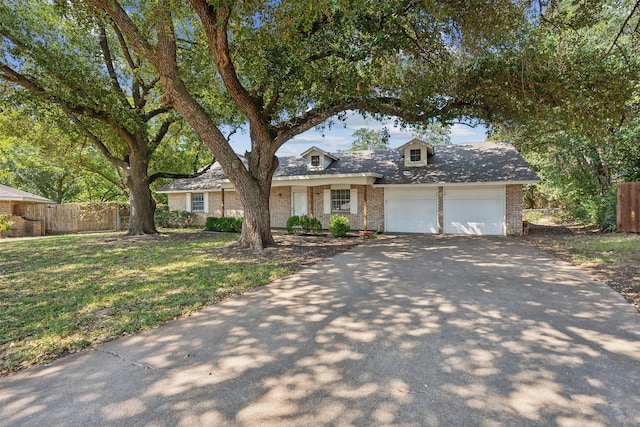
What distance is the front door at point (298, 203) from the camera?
58.1 ft

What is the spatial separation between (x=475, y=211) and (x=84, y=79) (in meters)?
15.4

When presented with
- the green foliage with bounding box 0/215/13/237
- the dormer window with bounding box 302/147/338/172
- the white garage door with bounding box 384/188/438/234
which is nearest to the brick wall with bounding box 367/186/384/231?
the white garage door with bounding box 384/188/438/234

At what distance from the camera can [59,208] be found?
714 inches

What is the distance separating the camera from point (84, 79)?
10797 millimetres

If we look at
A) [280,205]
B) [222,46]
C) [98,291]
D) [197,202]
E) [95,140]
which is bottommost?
[98,291]

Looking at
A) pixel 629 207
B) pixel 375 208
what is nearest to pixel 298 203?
pixel 375 208

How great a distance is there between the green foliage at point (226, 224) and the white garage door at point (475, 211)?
9.42 meters

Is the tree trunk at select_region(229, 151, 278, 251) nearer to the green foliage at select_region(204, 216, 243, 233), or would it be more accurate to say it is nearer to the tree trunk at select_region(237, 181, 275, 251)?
the tree trunk at select_region(237, 181, 275, 251)

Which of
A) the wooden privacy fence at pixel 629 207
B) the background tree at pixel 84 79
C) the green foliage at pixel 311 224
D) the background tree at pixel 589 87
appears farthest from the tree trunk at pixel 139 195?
the wooden privacy fence at pixel 629 207

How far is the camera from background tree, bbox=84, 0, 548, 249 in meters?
6.84

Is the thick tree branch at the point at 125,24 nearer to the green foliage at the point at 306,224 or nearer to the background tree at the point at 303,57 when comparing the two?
the background tree at the point at 303,57

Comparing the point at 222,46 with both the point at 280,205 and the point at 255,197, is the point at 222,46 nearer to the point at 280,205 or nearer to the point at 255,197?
the point at 255,197

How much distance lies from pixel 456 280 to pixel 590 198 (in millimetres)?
13595

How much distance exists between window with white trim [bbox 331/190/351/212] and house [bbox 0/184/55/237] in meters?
15.5
